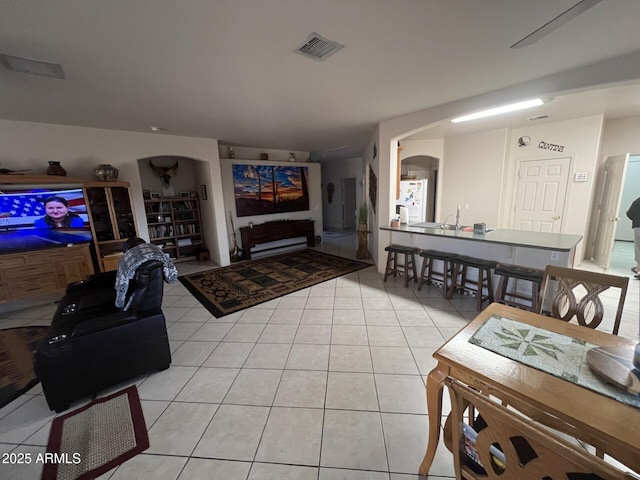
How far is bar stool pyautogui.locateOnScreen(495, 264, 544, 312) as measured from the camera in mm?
2803

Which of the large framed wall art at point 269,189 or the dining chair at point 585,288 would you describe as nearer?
the dining chair at point 585,288

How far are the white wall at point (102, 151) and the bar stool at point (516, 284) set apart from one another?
16.3ft

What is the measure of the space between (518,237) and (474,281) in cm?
79

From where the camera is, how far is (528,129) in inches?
191

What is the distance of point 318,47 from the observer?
193cm

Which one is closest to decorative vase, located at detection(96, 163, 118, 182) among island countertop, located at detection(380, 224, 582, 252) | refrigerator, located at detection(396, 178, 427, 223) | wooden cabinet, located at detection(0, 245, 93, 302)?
wooden cabinet, located at detection(0, 245, 93, 302)

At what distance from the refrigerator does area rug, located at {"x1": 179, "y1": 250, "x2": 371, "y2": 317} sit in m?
1.72

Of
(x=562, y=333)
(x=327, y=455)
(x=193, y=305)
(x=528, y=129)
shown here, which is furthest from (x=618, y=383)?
(x=528, y=129)

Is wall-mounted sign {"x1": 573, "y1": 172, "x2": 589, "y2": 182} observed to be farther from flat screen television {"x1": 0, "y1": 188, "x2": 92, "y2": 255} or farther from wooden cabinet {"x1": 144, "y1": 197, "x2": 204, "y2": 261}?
flat screen television {"x1": 0, "y1": 188, "x2": 92, "y2": 255}

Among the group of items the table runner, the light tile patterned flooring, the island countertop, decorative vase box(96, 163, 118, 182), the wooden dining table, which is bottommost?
the light tile patterned flooring

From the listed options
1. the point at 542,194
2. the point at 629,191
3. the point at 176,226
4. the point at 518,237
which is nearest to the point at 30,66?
the point at 176,226

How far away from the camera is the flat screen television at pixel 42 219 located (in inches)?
136

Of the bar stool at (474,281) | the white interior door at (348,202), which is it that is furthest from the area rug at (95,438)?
the white interior door at (348,202)

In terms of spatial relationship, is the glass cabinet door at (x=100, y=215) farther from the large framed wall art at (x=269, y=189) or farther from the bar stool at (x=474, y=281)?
the bar stool at (x=474, y=281)
